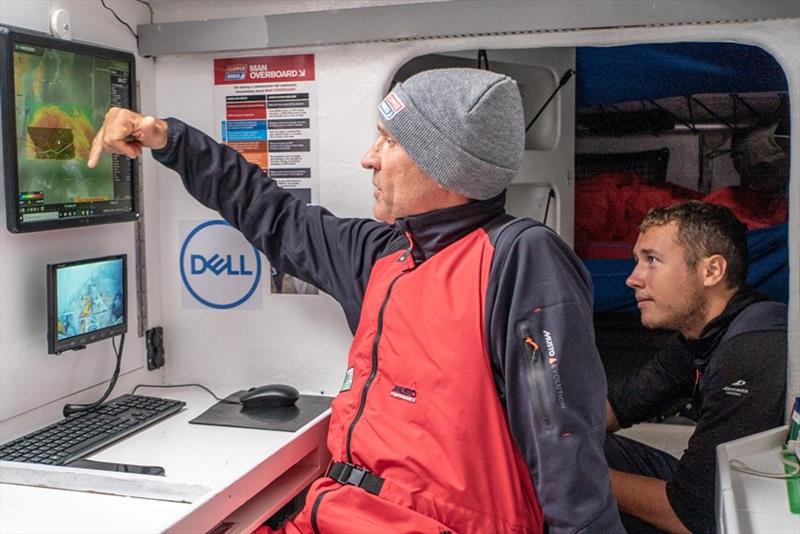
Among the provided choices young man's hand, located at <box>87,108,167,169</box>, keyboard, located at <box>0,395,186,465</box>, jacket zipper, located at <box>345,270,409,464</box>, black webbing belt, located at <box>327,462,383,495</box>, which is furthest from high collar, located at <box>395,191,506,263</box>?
keyboard, located at <box>0,395,186,465</box>

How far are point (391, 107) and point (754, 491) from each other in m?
1.10

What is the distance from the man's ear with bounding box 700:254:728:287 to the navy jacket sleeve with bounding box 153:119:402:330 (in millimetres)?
955

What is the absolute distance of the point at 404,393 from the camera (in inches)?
61.6

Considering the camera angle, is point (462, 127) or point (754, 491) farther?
point (754, 491)

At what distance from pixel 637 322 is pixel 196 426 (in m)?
1.88

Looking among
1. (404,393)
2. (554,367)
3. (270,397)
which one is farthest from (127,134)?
(554,367)

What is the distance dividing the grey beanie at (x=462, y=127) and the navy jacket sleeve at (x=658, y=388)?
1.06 metres

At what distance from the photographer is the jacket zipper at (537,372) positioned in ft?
4.68

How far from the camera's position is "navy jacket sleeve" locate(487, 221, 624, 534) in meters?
1.41

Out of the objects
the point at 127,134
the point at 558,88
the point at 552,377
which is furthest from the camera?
the point at 558,88

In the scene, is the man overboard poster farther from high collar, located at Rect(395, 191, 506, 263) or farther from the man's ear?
the man's ear

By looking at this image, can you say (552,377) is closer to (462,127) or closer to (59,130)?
(462,127)
